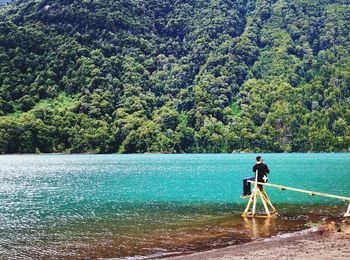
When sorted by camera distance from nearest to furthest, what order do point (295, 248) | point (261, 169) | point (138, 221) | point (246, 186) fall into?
point (295, 248)
point (261, 169)
point (138, 221)
point (246, 186)

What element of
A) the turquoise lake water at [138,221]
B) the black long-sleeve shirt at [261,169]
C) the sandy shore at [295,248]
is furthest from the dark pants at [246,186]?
the sandy shore at [295,248]

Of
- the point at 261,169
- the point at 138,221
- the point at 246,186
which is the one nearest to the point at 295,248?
the point at 261,169

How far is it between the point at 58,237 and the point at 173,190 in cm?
3071

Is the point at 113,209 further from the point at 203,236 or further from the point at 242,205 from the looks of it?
the point at 203,236

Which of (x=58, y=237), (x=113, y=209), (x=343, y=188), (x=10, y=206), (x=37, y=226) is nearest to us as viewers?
(x=58, y=237)

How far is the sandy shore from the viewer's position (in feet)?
58.1

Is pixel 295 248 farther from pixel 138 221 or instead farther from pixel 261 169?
pixel 138 221

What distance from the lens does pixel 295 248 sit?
19.6 meters

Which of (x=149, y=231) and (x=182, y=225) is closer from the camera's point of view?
(x=149, y=231)

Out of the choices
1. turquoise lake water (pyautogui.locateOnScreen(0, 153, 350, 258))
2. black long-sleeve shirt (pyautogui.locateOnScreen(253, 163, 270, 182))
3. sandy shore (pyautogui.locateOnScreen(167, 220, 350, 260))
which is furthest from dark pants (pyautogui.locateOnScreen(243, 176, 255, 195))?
sandy shore (pyautogui.locateOnScreen(167, 220, 350, 260))

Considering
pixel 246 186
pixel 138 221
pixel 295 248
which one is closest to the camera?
pixel 295 248

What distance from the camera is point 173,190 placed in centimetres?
5512

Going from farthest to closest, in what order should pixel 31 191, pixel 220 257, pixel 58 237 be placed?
pixel 31 191 → pixel 58 237 → pixel 220 257

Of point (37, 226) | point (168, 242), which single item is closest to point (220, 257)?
point (168, 242)
